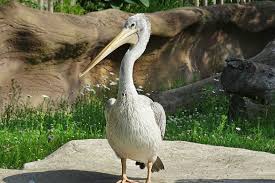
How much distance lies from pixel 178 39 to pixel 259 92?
112 inches

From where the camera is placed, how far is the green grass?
820cm

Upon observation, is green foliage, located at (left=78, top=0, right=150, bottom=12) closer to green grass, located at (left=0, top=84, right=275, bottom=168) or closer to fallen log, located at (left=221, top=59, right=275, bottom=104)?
green grass, located at (left=0, top=84, right=275, bottom=168)

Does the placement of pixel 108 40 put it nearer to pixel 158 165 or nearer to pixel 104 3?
pixel 104 3

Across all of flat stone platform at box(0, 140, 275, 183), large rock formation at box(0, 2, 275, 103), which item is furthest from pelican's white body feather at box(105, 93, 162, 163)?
large rock formation at box(0, 2, 275, 103)

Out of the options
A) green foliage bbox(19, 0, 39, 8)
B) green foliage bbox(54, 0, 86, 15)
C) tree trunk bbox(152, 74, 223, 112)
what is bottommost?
tree trunk bbox(152, 74, 223, 112)

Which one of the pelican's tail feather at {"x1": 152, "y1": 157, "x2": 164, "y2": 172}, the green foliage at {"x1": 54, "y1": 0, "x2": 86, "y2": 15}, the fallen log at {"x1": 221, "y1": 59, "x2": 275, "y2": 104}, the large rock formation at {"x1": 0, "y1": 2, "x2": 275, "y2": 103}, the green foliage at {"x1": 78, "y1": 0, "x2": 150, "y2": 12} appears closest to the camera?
the pelican's tail feather at {"x1": 152, "y1": 157, "x2": 164, "y2": 172}

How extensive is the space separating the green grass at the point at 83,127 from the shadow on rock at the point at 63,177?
4.27ft

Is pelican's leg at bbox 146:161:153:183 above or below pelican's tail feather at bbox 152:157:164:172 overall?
above

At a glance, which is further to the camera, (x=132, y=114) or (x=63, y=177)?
(x=63, y=177)

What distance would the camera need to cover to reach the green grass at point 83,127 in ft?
26.9

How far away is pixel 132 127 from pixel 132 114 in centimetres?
11

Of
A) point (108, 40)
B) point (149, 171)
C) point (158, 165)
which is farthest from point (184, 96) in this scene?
point (149, 171)

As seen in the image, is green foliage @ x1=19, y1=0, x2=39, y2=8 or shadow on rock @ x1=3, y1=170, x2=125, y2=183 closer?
shadow on rock @ x1=3, y1=170, x2=125, y2=183

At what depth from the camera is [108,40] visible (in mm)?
11539
